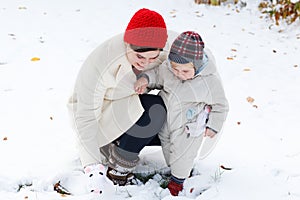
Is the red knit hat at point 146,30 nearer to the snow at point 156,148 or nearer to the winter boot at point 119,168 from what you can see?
the winter boot at point 119,168

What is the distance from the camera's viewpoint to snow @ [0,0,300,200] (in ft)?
6.48

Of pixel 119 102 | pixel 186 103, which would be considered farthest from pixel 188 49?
pixel 119 102

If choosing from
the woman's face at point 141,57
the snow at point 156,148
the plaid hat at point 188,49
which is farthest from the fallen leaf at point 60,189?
the plaid hat at point 188,49

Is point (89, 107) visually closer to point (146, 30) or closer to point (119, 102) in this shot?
point (119, 102)

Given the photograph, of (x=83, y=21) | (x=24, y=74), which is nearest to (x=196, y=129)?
(x=24, y=74)

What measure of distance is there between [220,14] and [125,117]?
134 inches

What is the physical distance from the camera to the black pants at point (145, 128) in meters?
A: 1.89

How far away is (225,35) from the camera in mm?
4332

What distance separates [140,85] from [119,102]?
140 millimetres

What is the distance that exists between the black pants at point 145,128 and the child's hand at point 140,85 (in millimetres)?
68

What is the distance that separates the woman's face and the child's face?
10cm

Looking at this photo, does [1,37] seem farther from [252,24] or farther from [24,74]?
[252,24]

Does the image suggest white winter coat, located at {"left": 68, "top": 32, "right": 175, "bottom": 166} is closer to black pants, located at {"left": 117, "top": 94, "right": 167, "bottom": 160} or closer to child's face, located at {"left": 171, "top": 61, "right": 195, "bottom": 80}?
black pants, located at {"left": 117, "top": 94, "right": 167, "bottom": 160}

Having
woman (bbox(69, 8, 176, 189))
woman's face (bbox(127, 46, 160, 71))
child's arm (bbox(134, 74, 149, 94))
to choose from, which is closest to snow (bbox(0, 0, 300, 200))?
woman (bbox(69, 8, 176, 189))
